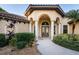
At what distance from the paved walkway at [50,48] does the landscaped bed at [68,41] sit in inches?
9.2

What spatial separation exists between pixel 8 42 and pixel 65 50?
319 cm

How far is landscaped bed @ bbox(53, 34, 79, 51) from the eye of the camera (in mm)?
10770

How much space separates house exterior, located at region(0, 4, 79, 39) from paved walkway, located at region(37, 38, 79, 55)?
0.31 metres

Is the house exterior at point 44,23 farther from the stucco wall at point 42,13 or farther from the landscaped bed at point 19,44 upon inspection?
the landscaped bed at point 19,44

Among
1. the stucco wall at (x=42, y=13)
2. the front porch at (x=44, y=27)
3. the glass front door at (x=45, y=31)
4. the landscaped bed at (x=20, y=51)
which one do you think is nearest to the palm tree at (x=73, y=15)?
the stucco wall at (x=42, y=13)

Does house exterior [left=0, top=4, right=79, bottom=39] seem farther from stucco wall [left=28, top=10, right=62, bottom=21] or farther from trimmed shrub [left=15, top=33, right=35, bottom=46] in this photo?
trimmed shrub [left=15, top=33, right=35, bottom=46]

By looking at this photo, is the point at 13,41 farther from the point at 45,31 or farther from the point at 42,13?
the point at 42,13

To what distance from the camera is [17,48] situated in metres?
10.7

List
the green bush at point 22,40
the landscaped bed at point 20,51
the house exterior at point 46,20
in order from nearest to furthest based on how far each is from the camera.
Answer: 1. the landscaped bed at point 20,51
2. the green bush at point 22,40
3. the house exterior at point 46,20

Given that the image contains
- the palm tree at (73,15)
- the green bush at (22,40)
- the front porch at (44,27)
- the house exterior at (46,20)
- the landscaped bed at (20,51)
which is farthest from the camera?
the front porch at (44,27)

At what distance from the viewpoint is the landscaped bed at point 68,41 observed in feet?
35.3

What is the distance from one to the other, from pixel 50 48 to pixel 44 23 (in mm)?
1487

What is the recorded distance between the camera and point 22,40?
1095 cm

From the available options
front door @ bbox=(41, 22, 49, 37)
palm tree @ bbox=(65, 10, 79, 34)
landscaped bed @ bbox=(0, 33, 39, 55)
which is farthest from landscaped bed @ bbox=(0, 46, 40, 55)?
palm tree @ bbox=(65, 10, 79, 34)
